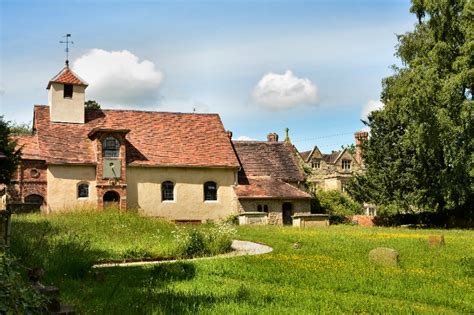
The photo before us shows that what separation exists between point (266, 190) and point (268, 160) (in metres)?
5.07

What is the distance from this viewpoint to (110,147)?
1521 inches

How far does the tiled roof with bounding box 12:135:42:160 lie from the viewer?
37.1m

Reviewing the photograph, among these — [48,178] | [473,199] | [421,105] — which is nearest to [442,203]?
[473,199]

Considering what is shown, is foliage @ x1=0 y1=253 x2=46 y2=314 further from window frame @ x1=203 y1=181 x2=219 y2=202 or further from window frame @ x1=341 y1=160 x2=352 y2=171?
window frame @ x1=341 y1=160 x2=352 y2=171

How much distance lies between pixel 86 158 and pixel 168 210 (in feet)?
24.0

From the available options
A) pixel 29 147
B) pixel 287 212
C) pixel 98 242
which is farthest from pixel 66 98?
pixel 98 242

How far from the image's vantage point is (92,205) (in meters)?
37.7

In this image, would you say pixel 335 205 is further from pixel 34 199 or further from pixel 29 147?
pixel 29 147

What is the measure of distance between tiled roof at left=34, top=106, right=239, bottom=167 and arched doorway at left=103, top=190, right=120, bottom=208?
2567mm

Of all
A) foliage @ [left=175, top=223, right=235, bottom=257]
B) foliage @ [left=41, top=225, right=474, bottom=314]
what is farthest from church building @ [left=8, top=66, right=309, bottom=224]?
foliage @ [left=41, top=225, right=474, bottom=314]

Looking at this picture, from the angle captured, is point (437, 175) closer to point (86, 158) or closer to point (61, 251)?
point (86, 158)

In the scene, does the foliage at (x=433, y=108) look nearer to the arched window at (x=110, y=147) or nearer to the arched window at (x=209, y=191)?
the arched window at (x=209, y=191)

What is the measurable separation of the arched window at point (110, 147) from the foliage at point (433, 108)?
19.4m

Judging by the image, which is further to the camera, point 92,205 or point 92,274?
point 92,205
